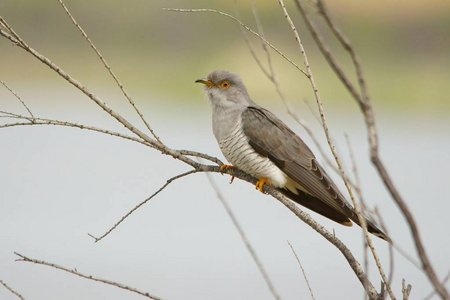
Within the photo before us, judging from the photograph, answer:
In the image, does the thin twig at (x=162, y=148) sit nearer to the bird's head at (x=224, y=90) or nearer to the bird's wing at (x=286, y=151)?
the bird's wing at (x=286, y=151)

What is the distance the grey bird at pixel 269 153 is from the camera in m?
2.07

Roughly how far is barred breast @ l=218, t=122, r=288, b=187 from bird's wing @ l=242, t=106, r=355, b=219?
2 cm

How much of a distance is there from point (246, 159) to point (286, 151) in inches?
8.0

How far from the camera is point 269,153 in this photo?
84.8 inches

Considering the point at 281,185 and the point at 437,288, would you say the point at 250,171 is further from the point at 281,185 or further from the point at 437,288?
the point at 437,288

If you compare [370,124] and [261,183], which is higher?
[261,183]

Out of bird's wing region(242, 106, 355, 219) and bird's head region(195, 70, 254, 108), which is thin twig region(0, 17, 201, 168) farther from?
bird's head region(195, 70, 254, 108)

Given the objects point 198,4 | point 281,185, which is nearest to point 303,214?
point 281,185

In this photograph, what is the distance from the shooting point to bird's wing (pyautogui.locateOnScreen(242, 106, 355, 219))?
2090mm

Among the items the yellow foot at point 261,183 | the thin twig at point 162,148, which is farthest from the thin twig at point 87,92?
the yellow foot at point 261,183

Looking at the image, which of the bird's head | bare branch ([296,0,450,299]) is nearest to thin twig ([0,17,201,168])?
bare branch ([296,0,450,299])

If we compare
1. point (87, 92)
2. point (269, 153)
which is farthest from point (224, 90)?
point (87, 92)

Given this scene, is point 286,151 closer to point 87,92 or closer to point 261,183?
point 261,183

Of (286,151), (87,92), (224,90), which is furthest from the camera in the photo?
(224,90)
